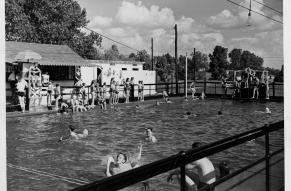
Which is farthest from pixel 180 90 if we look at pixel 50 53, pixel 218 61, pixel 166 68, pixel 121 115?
pixel 50 53

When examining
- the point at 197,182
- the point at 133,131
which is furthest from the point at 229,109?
the point at 197,182

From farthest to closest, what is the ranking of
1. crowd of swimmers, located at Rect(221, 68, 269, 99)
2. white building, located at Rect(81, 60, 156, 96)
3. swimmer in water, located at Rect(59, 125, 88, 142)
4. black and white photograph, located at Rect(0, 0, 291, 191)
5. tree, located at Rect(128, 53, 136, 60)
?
tree, located at Rect(128, 53, 136, 60), crowd of swimmers, located at Rect(221, 68, 269, 99), white building, located at Rect(81, 60, 156, 96), swimmer in water, located at Rect(59, 125, 88, 142), black and white photograph, located at Rect(0, 0, 291, 191)

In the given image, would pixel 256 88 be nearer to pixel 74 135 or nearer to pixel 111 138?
pixel 111 138

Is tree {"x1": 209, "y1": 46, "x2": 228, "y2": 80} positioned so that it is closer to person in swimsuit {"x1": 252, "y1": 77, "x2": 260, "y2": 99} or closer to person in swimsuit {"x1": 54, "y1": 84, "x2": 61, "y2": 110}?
Result: person in swimsuit {"x1": 252, "y1": 77, "x2": 260, "y2": 99}

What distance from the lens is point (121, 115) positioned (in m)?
11.5

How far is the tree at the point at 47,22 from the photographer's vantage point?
425 cm

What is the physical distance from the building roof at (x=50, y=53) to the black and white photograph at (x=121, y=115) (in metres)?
0.04

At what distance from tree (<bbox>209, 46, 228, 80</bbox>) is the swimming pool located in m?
8.61

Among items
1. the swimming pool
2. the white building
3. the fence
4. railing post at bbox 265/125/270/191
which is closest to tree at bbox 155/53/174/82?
the fence

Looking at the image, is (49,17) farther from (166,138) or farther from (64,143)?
(166,138)

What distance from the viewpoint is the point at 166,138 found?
8266 millimetres

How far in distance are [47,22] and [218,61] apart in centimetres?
1888

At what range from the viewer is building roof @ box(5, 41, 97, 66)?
6077 mm

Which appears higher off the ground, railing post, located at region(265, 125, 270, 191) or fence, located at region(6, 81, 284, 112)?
fence, located at region(6, 81, 284, 112)
